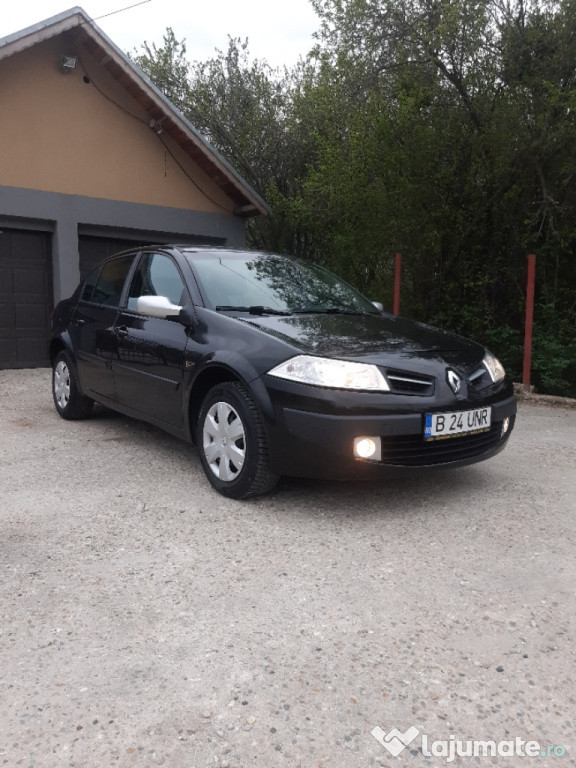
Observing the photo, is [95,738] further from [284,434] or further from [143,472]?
[143,472]

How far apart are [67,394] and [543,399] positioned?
5.49 meters

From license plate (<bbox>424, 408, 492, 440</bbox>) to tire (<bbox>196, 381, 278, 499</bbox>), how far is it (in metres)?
0.92

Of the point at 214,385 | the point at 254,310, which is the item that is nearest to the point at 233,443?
the point at 214,385

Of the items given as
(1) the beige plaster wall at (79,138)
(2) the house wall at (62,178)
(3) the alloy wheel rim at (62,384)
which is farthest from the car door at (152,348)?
(1) the beige plaster wall at (79,138)

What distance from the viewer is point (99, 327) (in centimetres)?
529

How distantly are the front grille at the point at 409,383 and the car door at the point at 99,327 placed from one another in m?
2.41

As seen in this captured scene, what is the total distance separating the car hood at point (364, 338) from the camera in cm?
360

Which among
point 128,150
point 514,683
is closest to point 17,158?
point 128,150

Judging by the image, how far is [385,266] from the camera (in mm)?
9633

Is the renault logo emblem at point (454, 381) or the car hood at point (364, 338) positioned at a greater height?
the car hood at point (364, 338)

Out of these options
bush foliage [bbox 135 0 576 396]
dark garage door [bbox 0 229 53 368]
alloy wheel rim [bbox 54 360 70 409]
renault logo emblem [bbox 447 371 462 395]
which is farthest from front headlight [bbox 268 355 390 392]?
dark garage door [bbox 0 229 53 368]

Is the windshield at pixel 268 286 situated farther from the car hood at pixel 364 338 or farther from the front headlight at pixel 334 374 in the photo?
the front headlight at pixel 334 374

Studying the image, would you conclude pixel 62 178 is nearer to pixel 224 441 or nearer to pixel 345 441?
pixel 224 441

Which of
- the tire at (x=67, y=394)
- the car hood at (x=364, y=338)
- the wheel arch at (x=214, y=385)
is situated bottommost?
the tire at (x=67, y=394)
